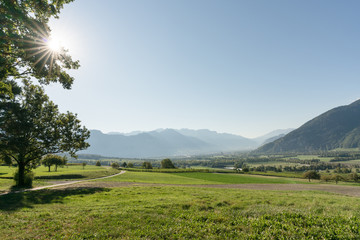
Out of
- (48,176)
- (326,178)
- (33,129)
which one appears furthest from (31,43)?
(326,178)

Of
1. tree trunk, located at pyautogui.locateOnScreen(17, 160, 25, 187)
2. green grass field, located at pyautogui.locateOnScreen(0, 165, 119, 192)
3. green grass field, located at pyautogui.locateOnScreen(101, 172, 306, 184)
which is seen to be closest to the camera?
tree trunk, located at pyautogui.locateOnScreen(17, 160, 25, 187)

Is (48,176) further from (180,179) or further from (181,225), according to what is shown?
(181,225)

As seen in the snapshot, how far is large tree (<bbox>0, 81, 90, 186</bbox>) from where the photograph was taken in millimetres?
31047

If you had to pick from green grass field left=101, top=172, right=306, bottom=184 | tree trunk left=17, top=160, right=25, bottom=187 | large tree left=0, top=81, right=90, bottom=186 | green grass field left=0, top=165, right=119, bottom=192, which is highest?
large tree left=0, top=81, right=90, bottom=186

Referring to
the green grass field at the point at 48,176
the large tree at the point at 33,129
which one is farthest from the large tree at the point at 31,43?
the green grass field at the point at 48,176

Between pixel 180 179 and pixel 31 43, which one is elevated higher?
pixel 31 43

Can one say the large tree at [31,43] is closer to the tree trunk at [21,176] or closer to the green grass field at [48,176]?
the tree trunk at [21,176]

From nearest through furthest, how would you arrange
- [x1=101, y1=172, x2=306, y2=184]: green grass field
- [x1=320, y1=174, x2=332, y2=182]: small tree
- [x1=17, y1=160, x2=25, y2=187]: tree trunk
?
[x1=17, y1=160, x2=25, y2=187]: tree trunk, [x1=101, y1=172, x2=306, y2=184]: green grass field, [x1=320, y1=174, x2=332, y2=182]: small tree

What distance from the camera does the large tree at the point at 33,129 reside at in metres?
31.0

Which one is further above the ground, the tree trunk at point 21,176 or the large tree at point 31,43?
the large tree at point 31,43

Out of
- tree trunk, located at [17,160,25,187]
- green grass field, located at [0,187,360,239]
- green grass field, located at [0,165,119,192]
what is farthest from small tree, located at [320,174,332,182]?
tree trunk, located at [17,160,25,187]

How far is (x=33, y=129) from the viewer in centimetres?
3341

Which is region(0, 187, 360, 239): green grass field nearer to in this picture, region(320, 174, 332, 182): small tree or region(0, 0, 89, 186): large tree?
region(0, 0, 89, 186): large tree

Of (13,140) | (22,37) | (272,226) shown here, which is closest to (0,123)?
(13,140)
